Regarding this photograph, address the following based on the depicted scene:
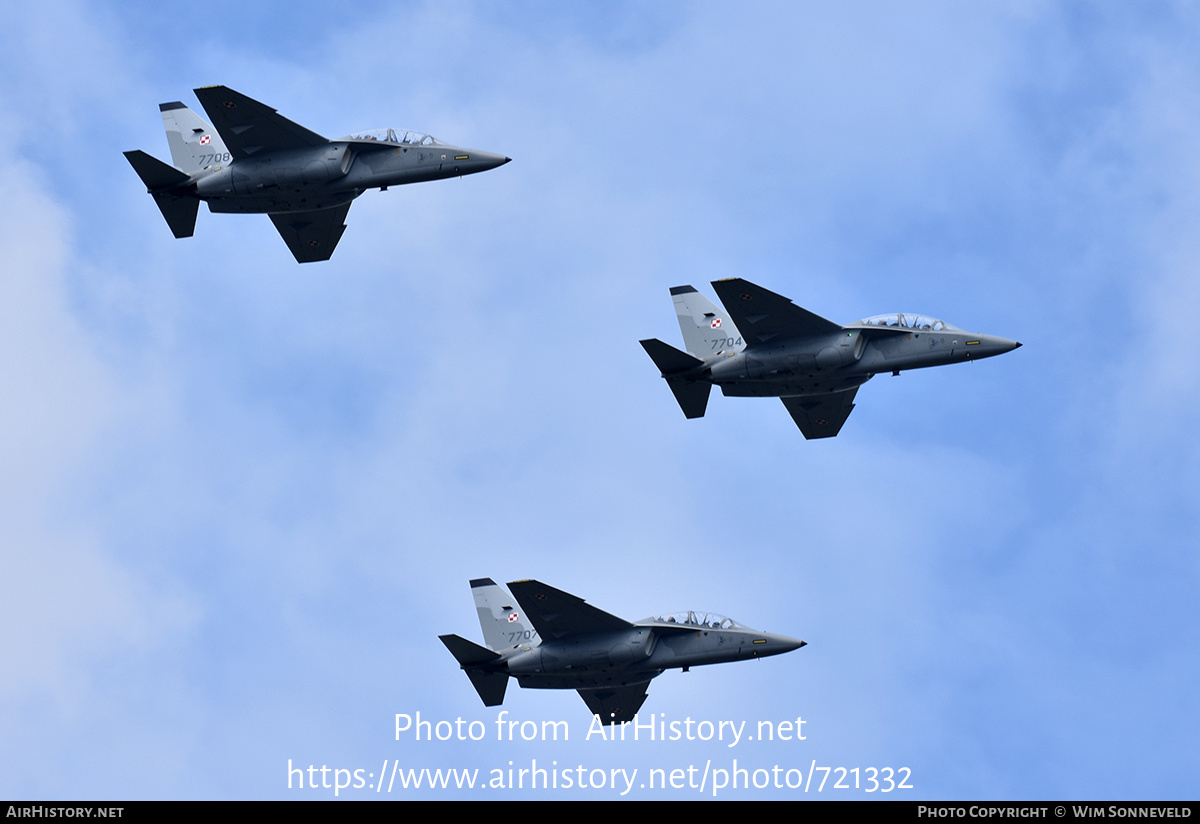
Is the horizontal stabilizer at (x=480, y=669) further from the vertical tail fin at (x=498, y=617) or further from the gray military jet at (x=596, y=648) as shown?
the vertical tail fin at (x=498, y=617)

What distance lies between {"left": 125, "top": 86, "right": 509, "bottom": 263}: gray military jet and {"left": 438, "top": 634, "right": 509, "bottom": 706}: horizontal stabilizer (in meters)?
20.8

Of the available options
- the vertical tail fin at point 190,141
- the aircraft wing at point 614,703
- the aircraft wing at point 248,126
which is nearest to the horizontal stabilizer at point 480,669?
the aircraft wing at point 614,703

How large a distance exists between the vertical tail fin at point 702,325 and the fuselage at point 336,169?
14184 millimetres

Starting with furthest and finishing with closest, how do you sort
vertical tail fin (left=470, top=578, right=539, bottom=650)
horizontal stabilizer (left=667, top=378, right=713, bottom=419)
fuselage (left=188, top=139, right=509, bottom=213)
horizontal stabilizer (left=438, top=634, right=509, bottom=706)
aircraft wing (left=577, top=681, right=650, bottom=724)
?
vertical tail fin (left=470, top=578, right=539, bottom=650)
aircraft wing (left=577, top=681, right=650, bottom=724)
horizontal stabilizer (left=667, top=378, right=713, bottom=419)
fuselage (left=188, top=139, right=509, bottom=213)
horizontal stabilizer (left=438, top=634, right=509, bottom=706)

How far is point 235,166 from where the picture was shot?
236 ft

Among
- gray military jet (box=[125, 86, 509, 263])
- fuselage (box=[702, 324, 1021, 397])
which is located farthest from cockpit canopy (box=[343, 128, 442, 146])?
fuselage (box=[702, 324, 1021, 397])

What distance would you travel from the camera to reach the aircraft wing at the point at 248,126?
70312 millimetres

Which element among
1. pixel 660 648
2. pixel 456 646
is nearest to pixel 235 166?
pixel 456 646

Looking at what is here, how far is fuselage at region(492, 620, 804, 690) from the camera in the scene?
70.9 metres

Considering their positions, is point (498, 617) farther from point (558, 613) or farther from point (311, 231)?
point (311, 231)

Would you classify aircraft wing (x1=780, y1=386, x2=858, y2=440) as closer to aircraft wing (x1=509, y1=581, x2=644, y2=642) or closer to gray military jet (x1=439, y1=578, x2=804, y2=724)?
gray military jet (x1=439, y1=578, x2=804, y2=724)

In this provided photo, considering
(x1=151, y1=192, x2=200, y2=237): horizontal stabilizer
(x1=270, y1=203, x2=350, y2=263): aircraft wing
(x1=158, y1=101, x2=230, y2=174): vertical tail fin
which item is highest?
(x1=158, y1=101, x2=230, y2=174): vertical tail fin
